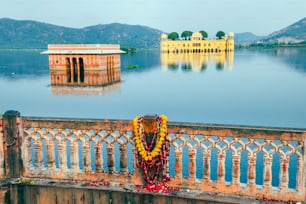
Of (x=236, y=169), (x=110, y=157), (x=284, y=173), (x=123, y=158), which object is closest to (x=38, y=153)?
(x=110, y=157)

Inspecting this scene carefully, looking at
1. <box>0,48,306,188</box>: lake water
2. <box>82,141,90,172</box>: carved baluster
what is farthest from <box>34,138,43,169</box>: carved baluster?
<box>0,48,306,188</box>: lake water

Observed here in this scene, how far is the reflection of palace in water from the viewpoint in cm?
7406

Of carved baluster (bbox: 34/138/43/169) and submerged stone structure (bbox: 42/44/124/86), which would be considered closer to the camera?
carved baluster (bbox: 34/138/43/169)

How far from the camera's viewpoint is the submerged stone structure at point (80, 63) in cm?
7412

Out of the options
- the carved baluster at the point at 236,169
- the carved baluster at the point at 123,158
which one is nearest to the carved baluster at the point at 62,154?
the carved baluster at the point at 123,158

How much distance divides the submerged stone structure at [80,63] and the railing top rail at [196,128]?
63.9 metres

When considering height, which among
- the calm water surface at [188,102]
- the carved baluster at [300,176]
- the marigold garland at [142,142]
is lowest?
the calm water surface at [188,102]

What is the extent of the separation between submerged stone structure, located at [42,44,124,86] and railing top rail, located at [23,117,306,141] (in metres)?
63.9

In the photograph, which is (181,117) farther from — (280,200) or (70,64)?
(70,64)

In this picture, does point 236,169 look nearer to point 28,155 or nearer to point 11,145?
point 28,155

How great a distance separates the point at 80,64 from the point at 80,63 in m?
0.32

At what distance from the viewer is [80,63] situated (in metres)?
78.2

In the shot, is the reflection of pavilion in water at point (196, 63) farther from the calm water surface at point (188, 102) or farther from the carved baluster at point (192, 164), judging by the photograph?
the carved baluster at point (192, 164)

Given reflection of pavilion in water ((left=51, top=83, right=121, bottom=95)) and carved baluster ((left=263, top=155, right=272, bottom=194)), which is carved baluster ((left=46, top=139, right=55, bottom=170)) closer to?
carved baluster ((left=263, top=155, right=272, bottom=194))
